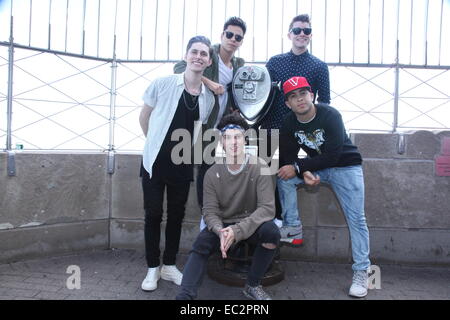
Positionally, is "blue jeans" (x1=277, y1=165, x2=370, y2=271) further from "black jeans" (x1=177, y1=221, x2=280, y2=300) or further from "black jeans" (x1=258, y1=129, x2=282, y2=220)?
"black jeans" (x1=177, y1=221, x2=280, y2=300)

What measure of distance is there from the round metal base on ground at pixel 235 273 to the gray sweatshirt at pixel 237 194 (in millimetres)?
621

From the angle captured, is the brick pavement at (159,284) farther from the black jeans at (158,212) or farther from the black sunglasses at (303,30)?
the black sunglasses at (303,30)

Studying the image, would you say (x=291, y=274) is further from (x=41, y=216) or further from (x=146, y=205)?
(x=41, y=216)

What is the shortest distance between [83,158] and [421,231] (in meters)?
3.85

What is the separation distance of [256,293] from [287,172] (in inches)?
43.1

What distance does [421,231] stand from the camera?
4027 mm

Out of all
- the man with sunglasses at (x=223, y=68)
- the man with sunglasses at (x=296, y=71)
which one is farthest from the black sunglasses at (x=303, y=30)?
the man with sunglasses at (x=223, y=68)

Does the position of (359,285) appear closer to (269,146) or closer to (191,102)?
(269,146)

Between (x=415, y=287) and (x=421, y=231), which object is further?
(x=421, y=231)

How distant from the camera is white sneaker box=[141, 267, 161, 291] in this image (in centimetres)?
319

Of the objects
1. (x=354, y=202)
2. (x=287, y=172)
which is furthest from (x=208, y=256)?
(x=354, y=202)

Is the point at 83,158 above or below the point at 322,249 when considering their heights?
above

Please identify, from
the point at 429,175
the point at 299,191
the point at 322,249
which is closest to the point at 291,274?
the point at 322,249

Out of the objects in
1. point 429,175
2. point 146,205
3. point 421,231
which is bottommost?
point 421,231
